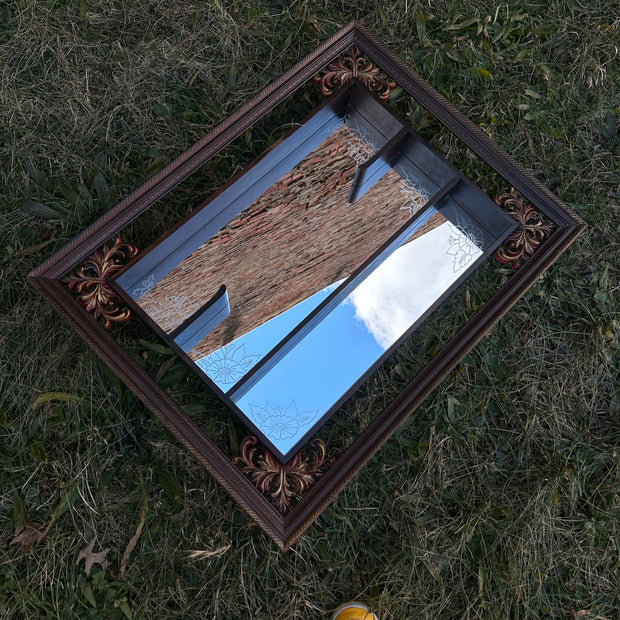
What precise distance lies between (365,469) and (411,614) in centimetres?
39

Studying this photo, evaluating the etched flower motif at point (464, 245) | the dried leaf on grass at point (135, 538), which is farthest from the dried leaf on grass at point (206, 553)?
the etched flower motif at point (464, 245)

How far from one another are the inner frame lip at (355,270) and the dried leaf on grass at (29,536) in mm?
599

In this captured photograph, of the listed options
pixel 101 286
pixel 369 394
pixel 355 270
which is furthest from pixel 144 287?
pixel 369 394

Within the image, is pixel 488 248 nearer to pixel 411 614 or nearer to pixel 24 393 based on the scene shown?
pixel 411 614

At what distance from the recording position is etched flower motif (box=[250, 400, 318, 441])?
147 cm

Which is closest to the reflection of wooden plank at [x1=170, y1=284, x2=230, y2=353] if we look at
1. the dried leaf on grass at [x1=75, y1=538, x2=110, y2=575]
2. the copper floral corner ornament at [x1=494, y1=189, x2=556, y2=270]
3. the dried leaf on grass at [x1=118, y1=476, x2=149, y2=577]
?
the dried leaf on grass at [x1=118, y1=476, x2=149, y2=577]

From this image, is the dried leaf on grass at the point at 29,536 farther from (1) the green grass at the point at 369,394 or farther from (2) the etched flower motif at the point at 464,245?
(2) the etched flower motif at the point at 464,245

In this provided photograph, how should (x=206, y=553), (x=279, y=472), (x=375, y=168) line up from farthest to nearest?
(x=375, y=168) < (x=206, y=553) < (x=279, y=472)

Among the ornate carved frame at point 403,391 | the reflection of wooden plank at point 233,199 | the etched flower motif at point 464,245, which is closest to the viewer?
the ornate carved frame at point 403,391

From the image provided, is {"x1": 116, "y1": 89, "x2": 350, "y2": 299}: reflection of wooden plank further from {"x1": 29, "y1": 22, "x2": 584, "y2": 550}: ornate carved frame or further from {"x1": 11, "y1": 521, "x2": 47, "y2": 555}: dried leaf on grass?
{"x1": 11, "y1": 521, "x2": 47, "y2": 555}: dried leaf on grass

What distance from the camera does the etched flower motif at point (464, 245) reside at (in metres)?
1.63

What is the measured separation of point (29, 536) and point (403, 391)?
1.02 meters

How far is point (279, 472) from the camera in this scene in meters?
1.42

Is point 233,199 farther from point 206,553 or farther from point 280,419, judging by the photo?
point 206,553
